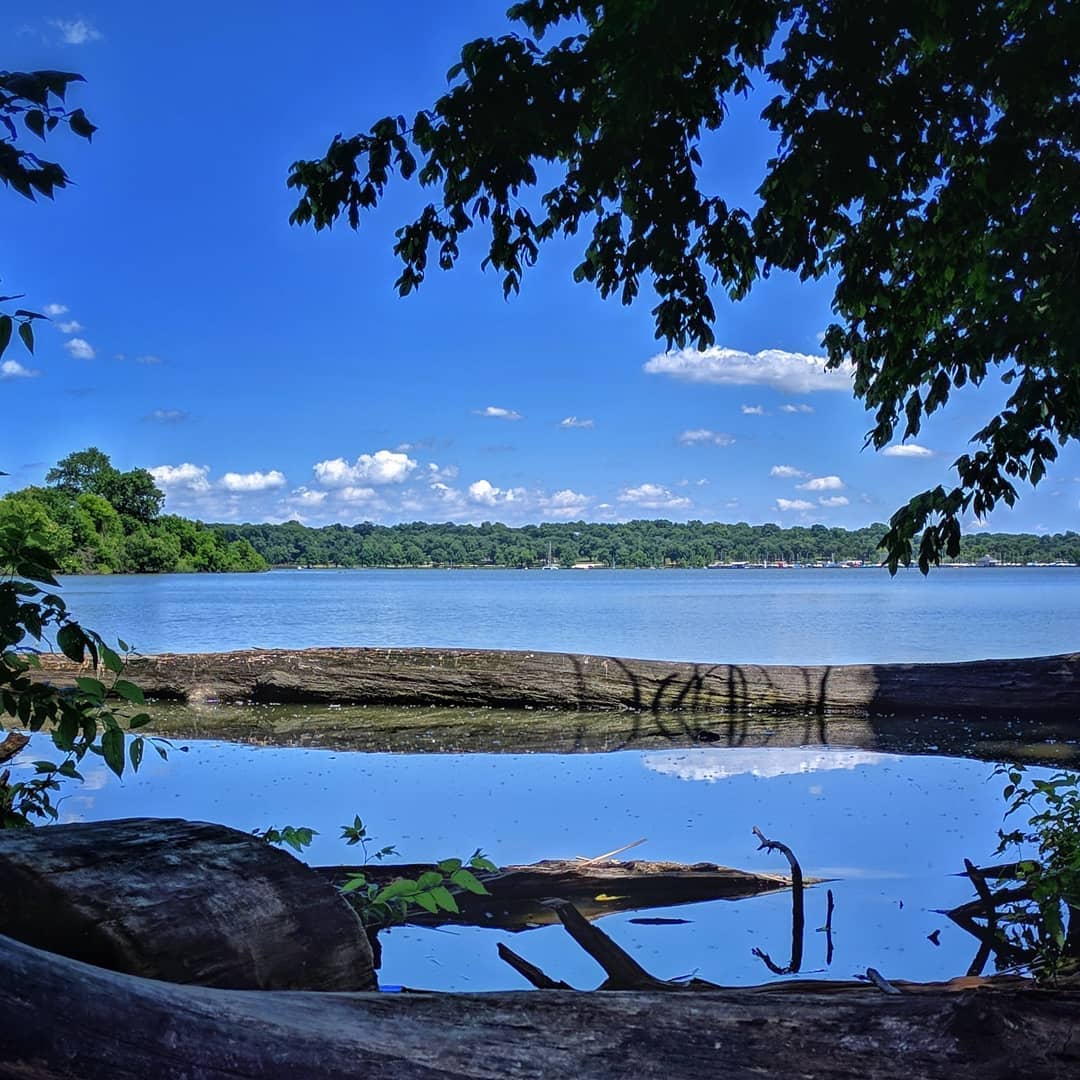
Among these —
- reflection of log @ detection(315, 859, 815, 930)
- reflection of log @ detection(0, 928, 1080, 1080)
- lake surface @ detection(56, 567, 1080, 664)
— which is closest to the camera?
reflection of log @ detection(0, 928, 1080, 1080)

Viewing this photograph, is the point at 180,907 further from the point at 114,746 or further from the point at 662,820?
the point at 662,820

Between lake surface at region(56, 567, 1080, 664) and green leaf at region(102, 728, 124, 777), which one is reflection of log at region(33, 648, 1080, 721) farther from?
green leaf at region(102, 728, 124, 777)

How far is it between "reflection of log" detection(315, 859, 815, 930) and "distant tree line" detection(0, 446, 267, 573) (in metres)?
69.2

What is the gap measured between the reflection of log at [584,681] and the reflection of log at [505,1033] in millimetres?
10558

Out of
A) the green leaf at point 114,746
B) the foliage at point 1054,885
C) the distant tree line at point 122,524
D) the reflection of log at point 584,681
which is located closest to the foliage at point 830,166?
the foliage at point 1054,885

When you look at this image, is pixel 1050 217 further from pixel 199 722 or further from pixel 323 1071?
pixel 199 722

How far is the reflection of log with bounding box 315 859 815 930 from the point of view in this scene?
414 cm

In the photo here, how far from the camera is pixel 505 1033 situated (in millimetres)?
1699

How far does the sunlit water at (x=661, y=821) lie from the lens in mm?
3871

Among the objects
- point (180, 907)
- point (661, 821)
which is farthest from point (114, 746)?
point (661, 821)

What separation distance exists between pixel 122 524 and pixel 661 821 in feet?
276

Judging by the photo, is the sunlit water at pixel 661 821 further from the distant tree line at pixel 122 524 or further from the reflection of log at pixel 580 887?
the distant tree line at pixel 122 524

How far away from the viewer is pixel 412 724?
1132 cm

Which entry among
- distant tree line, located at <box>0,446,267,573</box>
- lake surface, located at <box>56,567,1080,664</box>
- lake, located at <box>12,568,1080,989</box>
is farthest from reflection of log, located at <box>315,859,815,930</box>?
distant tree line, located at <box>0,446,267,573</box>
